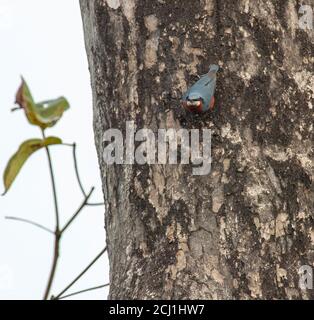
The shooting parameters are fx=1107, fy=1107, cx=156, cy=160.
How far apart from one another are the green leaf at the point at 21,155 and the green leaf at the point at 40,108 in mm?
23

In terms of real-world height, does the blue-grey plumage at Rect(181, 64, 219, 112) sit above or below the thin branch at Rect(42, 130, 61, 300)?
above

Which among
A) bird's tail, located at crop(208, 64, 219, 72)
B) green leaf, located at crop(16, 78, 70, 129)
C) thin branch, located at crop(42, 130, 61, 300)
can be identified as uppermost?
bird's tail, located at crop(208, 64, 219, 72)

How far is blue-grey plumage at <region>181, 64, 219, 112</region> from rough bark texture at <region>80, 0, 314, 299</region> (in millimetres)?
26

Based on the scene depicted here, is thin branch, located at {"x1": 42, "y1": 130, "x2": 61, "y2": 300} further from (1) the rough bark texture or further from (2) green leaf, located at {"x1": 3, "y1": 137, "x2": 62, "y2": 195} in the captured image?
(1) the rough bark texture

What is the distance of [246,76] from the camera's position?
193cm

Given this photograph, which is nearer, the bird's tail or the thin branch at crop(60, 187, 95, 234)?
the thin branch at crop(60, 187, 95, 234)

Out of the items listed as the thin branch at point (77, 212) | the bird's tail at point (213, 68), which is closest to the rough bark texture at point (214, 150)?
the bird's tail at point (213, 68)

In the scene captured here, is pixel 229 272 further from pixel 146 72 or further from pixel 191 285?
pixel 146 72

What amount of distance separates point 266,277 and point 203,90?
1.08 ft

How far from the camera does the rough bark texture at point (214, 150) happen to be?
5.99 feet

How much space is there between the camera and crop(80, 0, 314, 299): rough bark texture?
1.83 metres

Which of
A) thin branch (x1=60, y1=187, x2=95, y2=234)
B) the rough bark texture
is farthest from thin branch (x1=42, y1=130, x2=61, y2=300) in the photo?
the rough bark texture

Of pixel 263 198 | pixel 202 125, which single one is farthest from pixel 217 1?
pixel 263 198

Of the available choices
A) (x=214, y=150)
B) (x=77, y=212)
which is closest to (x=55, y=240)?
(x=77, y=212)
